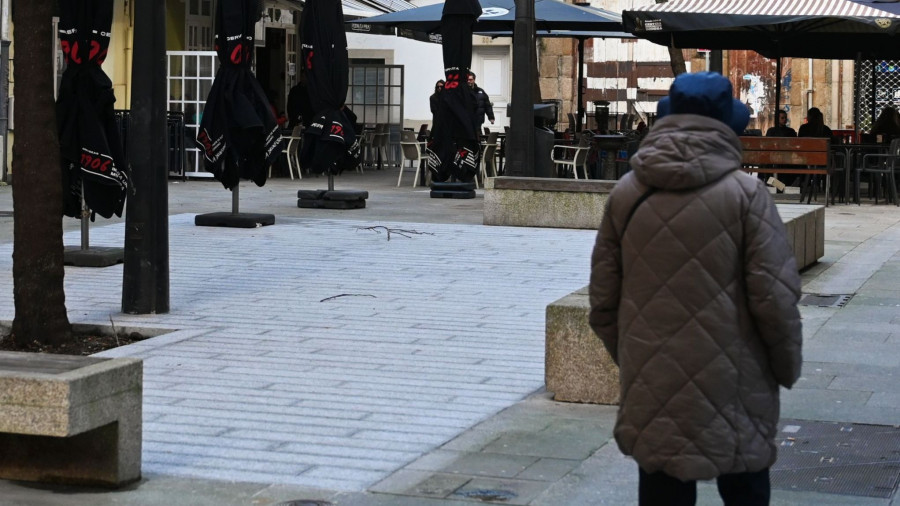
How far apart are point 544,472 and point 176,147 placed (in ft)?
59.0

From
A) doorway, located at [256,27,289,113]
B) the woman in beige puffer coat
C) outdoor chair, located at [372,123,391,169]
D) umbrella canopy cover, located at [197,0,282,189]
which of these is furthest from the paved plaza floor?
doorway, located at [256,27,289,113]

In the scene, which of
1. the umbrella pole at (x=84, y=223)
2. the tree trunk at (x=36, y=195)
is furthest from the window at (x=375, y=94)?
the tree trunk at (x=36, y=195)

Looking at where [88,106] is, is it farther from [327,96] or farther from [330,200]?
[330,200]

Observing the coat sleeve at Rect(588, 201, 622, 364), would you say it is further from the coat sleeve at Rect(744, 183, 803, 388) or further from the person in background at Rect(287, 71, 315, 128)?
the person in background at Rect(287, 71, 315, 128)

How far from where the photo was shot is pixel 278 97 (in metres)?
28.7

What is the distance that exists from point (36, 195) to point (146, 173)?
1542mm

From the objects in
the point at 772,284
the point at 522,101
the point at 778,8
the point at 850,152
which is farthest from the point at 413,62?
the point at 772,284

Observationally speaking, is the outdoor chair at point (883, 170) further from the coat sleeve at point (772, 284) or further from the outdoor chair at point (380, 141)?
the coat sleeve at point (772, 284)

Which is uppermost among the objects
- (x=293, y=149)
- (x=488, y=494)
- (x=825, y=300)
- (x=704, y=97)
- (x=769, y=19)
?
(x=769, y=19)

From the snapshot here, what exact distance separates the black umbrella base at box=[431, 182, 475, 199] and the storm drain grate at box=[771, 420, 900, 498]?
532 inches

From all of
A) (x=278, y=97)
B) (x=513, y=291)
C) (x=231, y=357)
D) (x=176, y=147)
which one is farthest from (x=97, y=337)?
(x=278, y=97)

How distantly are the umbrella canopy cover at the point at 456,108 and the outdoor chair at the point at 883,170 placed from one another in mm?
5193

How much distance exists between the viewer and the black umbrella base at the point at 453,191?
65.4ft

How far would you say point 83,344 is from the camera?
845 cm
